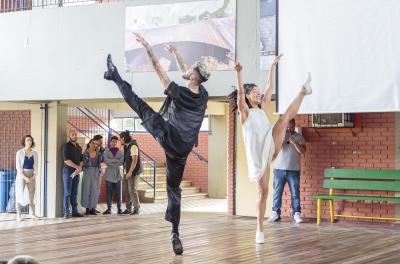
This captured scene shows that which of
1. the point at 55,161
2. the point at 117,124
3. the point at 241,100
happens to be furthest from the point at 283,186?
the point at 117,124

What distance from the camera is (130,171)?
11.5m

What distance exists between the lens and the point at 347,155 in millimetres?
10008

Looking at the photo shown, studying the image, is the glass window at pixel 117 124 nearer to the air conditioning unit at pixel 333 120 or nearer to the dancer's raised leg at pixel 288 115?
the air conditioning unit at pixel 333 120

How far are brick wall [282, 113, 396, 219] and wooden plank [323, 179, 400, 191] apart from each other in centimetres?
35

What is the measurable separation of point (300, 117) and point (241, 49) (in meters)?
1.68

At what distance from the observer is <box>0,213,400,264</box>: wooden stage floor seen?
241 inches

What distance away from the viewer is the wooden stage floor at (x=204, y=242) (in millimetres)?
6113

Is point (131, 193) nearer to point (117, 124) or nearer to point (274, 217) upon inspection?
point (274, 217)

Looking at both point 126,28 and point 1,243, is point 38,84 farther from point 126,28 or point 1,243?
point 1,243

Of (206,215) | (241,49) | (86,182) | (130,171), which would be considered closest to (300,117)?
(241,49)

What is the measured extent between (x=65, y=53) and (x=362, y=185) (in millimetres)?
5572

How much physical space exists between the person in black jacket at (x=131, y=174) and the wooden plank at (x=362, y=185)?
11.9ft

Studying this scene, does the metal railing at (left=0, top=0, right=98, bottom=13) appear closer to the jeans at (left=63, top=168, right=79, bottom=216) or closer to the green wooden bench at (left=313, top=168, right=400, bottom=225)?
the jeans at (left=63, top=168, right=79, bottom=216)

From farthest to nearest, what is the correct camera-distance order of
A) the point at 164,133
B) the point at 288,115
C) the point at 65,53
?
the point at 65,53 → the point at 288,115 → the point at 164,133
